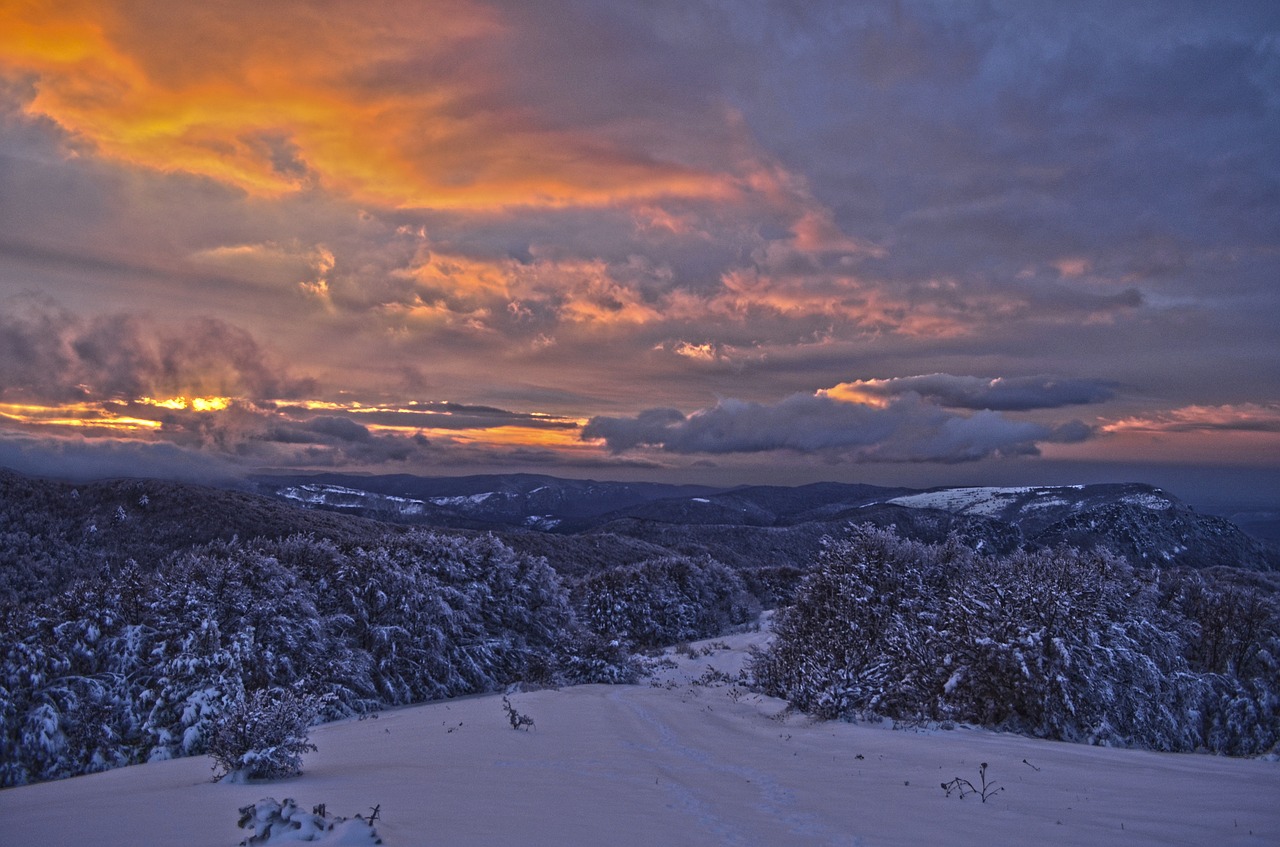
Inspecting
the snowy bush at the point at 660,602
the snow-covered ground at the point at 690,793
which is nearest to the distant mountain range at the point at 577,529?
the snowy bush at the point at 660,602

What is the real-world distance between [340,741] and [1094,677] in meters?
12.4

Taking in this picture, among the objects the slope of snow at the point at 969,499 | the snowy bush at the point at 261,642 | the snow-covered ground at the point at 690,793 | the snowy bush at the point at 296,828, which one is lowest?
the slope of snow at the point at 969,499

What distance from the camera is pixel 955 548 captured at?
65.0 ft

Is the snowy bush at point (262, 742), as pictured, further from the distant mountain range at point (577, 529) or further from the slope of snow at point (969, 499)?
the slope of snow at point (969, 499)

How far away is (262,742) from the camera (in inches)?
302

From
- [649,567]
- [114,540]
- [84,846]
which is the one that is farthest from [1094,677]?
[114,540]

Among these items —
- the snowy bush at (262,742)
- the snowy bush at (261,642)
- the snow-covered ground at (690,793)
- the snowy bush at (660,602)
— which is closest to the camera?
the snow-covered ground at (690,793)

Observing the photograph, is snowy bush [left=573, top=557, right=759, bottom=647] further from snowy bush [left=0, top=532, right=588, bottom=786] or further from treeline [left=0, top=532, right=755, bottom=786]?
treeline [left=0, top=532, right=755, bottom=786]

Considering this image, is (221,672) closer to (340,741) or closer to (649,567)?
(340,741)

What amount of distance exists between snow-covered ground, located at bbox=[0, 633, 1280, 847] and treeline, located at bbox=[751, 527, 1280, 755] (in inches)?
57.8

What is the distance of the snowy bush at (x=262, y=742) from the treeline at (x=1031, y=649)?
893cm

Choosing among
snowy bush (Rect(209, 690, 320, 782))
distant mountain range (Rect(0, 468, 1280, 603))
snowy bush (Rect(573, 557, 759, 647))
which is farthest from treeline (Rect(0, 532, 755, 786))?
snowy bush (Rect(573, 557, 759, 647))

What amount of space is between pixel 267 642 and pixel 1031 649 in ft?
51.4

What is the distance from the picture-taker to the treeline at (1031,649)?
12.5m
